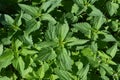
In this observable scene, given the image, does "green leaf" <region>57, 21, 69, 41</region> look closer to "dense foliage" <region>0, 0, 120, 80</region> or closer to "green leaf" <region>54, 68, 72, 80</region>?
"dense foliage" <region>0, 0, 120, 80</region>

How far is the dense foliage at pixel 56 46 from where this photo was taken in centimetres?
209

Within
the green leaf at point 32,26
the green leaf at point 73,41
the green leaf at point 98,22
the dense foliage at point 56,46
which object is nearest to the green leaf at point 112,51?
the dense foliage at point 56,46

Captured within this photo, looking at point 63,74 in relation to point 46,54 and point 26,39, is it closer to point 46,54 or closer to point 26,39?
point 46,54

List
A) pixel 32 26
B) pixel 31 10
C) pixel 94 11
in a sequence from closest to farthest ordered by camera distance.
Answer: pixel 32 26 → pixel 31 10 → pixel 94 11

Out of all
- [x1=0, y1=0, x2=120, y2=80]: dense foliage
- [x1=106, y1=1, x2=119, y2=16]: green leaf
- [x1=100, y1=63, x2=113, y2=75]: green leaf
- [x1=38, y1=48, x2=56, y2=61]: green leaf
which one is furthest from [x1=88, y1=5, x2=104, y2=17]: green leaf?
[x1=38, y1=48, x2=56, y2=61]: green leaf

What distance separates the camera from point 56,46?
6.86 ft

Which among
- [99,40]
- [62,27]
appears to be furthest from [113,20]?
[62,27]

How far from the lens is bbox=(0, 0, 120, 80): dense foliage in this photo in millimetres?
2094

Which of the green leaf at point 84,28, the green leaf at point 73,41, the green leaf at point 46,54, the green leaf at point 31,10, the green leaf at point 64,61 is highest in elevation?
the green leaf at point 31,10

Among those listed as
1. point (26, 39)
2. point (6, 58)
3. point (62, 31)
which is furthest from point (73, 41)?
point (6, 58)

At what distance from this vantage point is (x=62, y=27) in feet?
6.88

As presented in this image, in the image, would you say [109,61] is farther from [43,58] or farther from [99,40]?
[43,58]

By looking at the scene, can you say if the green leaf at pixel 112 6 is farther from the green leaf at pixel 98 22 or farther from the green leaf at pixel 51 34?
the green leaf at pixel 51 34

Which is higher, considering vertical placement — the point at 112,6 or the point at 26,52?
the point at 112,6
